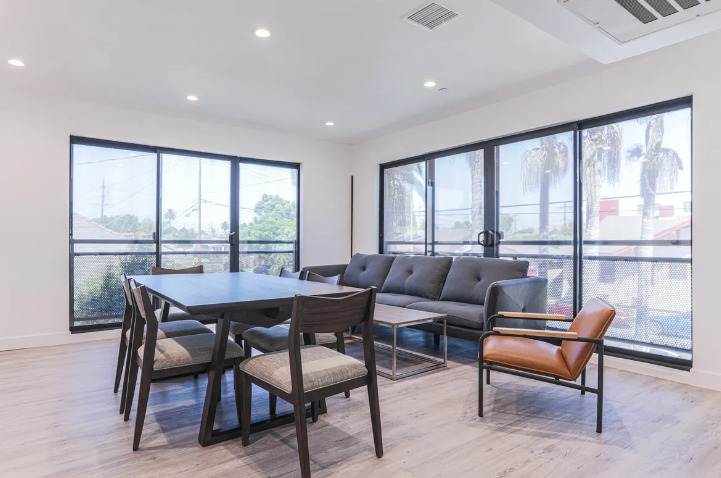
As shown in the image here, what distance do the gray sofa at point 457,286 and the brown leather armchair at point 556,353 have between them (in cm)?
75

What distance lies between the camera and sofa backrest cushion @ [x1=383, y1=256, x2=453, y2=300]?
15.3 feet

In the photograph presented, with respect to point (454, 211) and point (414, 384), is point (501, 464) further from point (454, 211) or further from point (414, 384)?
point (454, 211)

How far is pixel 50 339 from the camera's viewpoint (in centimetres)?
447

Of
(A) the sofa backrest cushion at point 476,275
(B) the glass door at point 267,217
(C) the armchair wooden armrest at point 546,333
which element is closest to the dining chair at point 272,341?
(C) the armchair wooden armrest at point 546,333

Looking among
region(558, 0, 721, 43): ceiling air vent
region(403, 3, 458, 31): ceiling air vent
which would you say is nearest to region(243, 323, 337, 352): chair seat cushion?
region(403, 3, 458, 31): ceiling air vent

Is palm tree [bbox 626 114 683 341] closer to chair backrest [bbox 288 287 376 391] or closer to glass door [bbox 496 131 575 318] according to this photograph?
glass door [bbox 496 131 575 318]

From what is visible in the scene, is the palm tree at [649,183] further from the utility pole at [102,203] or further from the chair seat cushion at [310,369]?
the utility pole at [102,203]

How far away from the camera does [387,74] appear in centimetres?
387

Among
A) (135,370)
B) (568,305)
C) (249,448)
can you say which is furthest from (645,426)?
(135,370)

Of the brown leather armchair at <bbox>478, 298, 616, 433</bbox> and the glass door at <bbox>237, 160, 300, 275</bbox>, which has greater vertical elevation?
the glass door at <bbox>237, 160, 300, 275</bbox>

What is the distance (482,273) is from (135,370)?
313cm

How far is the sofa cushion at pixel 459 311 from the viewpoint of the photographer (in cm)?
365

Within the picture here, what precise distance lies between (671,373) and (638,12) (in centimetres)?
270

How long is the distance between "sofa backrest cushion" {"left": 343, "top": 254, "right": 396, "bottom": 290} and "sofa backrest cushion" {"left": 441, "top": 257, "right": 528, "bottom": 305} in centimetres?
102
